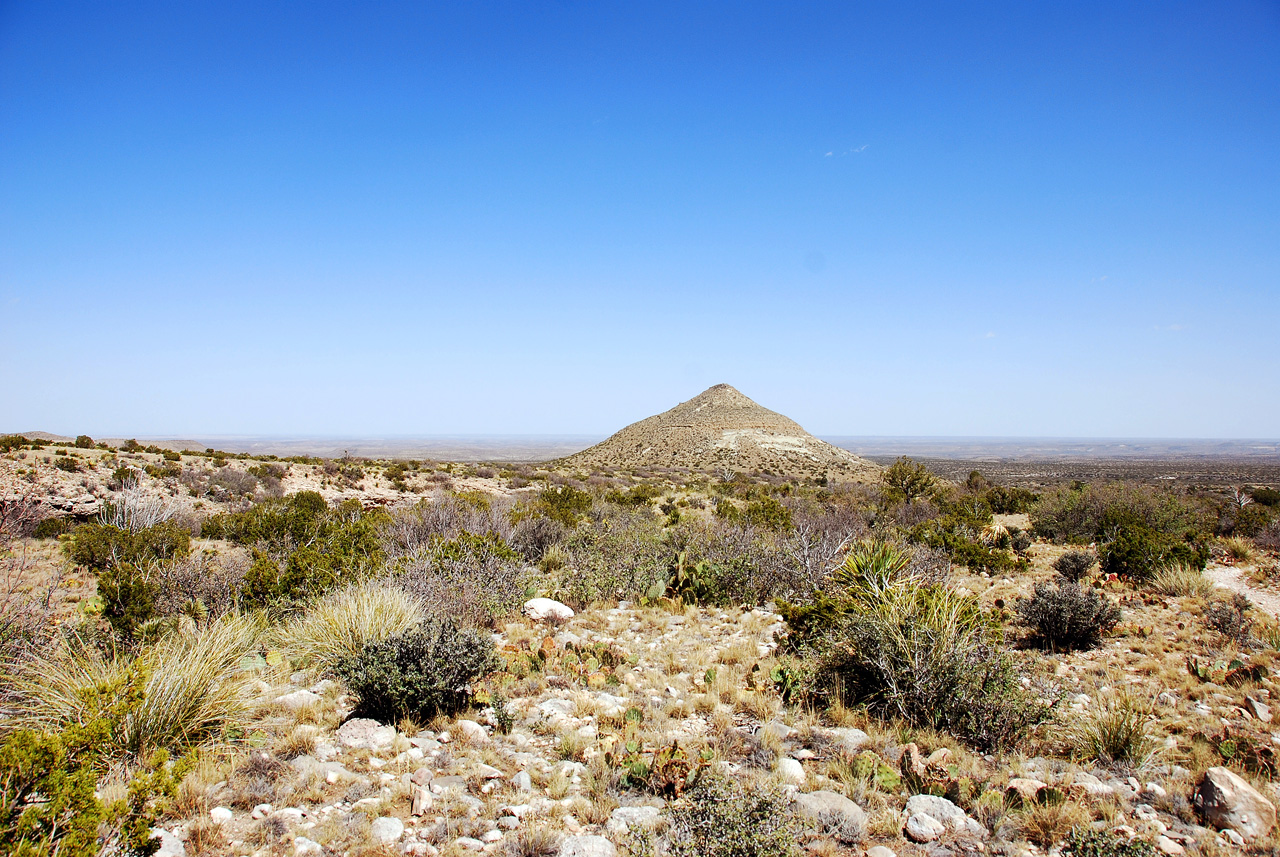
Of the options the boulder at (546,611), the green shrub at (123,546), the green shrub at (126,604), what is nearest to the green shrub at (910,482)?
the boulder at (546,611)

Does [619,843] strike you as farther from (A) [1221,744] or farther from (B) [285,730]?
(A) [1221,744]

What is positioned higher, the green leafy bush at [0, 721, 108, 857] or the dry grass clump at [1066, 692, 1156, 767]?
the green leafy bush at [0, 721, 108, 857]

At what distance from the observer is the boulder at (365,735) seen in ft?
16.4

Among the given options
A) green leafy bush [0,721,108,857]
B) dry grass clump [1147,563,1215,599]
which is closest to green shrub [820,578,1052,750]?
green leafy bush [0,721,108,857]

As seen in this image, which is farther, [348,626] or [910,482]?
[910,482]

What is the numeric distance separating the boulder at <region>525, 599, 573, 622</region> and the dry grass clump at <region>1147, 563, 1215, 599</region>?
10165 millimetres

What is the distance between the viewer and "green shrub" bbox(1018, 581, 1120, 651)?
779 cm

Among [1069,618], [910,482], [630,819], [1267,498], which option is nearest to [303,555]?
[630,819]

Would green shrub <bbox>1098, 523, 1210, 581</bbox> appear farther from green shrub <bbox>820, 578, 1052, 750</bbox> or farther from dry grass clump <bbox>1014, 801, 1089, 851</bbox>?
dry grass clump <bbox>1014, 801, 1089, 851</bbox>

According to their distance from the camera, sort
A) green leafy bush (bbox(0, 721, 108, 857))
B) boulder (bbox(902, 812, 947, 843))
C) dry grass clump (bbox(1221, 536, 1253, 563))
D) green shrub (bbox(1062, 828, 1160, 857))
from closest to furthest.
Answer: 1. green leafy bush (bbox(0, 721, 108, 857))
2. green shrub (bbox(1062, 828, 1160, 857))
3. boulder (bbox(902, 812, 947, 843))
4. dry grass clump (bbox(1221, 536, 1253, 563))

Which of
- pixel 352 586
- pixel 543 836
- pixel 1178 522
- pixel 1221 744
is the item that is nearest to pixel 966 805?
pixel 1221 744

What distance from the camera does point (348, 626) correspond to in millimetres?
6723

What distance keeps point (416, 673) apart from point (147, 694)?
1.93 metres

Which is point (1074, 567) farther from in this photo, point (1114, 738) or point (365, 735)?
point (365, 735)
